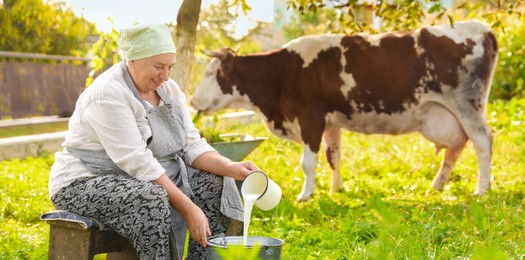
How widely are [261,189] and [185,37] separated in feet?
11.5

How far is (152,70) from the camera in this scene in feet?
12.5

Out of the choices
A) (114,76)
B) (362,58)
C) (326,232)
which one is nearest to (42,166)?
(362,58)

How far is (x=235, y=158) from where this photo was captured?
6.63 m

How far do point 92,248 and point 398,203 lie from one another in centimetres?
341

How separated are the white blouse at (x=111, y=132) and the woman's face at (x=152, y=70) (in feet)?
0.25

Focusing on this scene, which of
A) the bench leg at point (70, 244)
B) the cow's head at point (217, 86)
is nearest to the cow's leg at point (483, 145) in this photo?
the cow's head at point (217, 86)

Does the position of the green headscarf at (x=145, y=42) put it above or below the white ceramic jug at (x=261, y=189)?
above

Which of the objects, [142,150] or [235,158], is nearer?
[142,150]

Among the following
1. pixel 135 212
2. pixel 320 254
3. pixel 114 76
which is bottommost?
pixel 320 254

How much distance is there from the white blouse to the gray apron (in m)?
0.03

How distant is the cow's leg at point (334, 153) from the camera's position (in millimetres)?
7609

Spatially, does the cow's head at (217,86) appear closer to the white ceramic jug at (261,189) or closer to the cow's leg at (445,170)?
the cow's leg at (445,170)

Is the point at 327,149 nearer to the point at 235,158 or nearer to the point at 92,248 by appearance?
the point at 235,158

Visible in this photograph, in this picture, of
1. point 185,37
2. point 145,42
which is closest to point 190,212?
point 145,42
